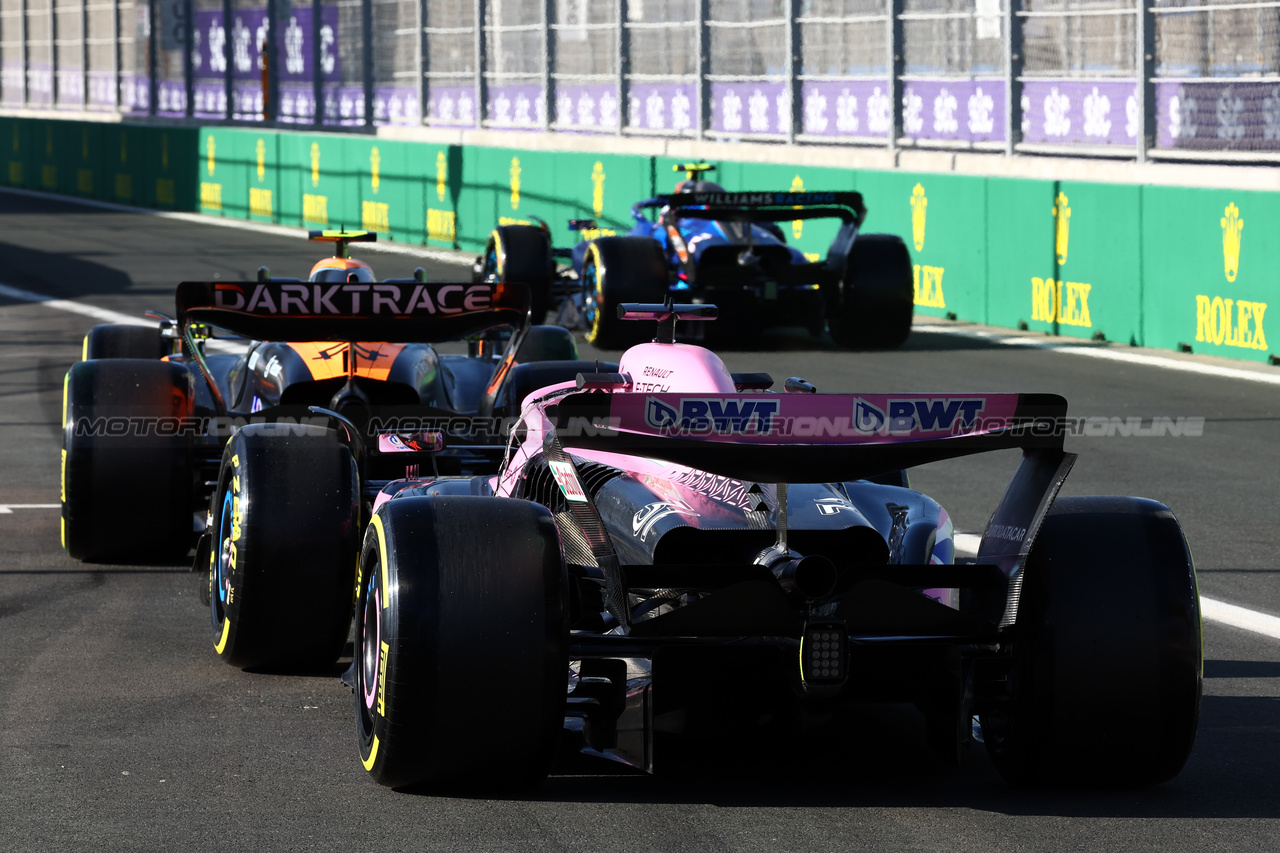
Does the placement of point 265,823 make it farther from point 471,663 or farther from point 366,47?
point 366,47

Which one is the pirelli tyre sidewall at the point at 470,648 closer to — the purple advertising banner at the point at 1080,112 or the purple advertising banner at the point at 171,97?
the purple advertising banner at the point at 1080,112

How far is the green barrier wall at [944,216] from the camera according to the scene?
55.2 ft

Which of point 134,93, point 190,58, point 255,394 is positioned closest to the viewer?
point 255,394

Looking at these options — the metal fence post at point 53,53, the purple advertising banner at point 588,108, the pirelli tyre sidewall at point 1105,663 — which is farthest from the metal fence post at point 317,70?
the pirelli tyre sidewall at point 1105,663

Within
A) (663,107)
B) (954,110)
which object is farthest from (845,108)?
(663,107)

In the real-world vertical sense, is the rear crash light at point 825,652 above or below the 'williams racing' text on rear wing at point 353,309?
below

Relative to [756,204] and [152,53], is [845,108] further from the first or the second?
[152,53]

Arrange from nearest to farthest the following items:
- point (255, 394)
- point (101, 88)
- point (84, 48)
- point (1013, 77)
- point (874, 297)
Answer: point (255, 394)
point (874, 297)
point (1013, 77)
point (101, 88)
point (84, 48)

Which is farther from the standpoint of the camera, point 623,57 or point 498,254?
point 623,57

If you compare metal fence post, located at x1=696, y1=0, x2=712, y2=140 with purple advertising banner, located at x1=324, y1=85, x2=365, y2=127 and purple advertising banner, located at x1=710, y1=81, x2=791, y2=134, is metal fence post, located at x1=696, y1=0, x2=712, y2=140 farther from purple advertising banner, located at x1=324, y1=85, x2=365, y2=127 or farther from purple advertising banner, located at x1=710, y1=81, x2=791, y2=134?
purple advertising banner, located at x1=324, y1=85, x2=365, y2=127

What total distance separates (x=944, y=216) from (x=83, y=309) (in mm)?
8686

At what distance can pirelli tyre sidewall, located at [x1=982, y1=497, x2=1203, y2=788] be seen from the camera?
17.6 feet

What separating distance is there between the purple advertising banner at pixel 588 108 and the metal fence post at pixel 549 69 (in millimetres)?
99

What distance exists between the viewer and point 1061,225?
18.6 meters
